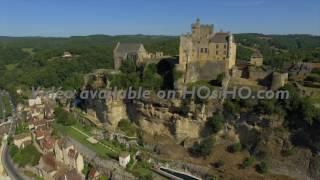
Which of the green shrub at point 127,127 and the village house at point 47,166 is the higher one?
the green shrub at point 127,127

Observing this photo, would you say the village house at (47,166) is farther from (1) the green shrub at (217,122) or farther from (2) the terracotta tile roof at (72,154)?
(1) the green shrub at (217,122)

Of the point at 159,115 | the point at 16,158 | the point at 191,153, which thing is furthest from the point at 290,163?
the point at 16,158

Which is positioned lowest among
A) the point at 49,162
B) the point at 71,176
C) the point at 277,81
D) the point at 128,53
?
the point at 49,162

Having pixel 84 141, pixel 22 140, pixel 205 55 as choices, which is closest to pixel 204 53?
pixel 205 55

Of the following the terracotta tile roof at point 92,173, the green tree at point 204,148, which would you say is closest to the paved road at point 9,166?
the terracotta tile roof at point 92,173

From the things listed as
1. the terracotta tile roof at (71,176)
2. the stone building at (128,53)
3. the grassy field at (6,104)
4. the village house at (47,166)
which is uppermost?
the stone building at (128,53)

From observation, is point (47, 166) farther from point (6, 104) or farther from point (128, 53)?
point (6, 104)

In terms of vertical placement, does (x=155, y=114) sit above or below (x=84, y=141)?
above

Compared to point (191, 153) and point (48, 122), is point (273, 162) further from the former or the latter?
point (48, 122)
